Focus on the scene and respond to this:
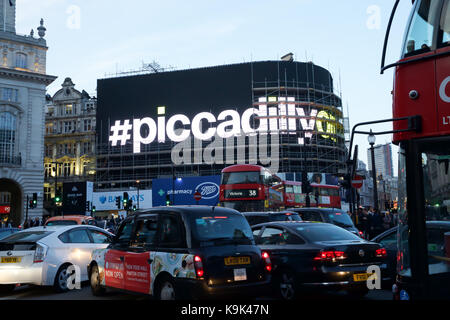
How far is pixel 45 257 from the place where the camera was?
10359mm

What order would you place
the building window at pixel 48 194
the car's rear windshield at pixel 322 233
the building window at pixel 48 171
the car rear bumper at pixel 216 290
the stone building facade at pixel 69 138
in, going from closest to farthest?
the car rear bumper at pixel 216 290
the car's rear windshield at pixel 322 233
the building window at pixel 48 194
the stone building facade at pixel 69 138
the building window at pixel 48 171

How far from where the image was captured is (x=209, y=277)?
23.6 ft

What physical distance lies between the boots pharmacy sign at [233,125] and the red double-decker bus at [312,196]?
25723 millimetres

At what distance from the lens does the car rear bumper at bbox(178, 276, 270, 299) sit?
7098 mm

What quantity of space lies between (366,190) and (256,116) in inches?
2138

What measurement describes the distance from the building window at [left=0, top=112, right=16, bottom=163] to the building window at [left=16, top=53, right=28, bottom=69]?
5.87 m

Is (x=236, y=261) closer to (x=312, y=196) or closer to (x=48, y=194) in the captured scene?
(x=312, y=196)

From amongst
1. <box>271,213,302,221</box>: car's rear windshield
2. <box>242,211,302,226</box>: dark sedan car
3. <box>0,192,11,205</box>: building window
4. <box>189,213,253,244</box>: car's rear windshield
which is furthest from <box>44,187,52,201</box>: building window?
<box>189,213,253,244</box>: car's rear windshield

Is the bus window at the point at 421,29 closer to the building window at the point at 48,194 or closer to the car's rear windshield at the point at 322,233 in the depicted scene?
the car's rear windshield at the point at 322,233

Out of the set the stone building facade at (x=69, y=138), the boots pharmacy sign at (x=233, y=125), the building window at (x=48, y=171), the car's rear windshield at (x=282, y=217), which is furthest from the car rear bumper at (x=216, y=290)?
the building window at (x=48, y=171)

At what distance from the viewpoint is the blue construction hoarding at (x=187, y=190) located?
57.5 m

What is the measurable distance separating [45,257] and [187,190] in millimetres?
48769

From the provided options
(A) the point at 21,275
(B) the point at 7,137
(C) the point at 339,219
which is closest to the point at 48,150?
(B) the point at 7,137
